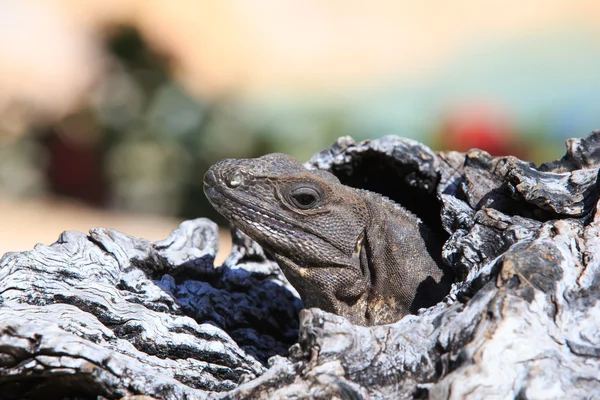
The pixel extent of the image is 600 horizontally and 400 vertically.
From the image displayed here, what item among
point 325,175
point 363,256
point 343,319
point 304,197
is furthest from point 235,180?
point 343,319

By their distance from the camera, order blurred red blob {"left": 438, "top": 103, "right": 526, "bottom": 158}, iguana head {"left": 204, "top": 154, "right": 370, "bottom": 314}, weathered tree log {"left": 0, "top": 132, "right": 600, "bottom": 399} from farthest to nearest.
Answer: blurred red blob {"left": 438, "top": 103, "right": 526, "bottom": 158} → iguana head {"left": 204, "top": 154, "right": 370, "bottom": 314} → weathered tree log {"left": 0, "top": 132, "right": 600, "bottom": 399}

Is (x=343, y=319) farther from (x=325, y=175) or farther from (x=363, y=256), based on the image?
(x=325, y=175)

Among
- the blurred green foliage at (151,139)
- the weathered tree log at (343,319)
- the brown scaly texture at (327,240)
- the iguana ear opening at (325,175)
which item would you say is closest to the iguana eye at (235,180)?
the brown scaly texture at (327,240)

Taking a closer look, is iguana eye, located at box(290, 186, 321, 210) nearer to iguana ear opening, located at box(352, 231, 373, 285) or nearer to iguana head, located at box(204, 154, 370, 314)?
iguana head, located at box(204, 154, 370, 314)

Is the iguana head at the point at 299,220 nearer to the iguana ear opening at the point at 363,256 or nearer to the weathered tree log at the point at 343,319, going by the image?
the iguana ear opening at the point at 363,256

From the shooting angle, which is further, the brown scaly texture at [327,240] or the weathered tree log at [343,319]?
the brown scaly texture at [327,240]

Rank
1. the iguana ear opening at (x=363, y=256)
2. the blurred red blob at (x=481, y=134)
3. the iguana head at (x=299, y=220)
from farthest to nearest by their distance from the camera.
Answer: the blurred red blob at (x=481, y=134) → the iguana ear opening at (x=363, y=256) → the iguana head at (x=299, y=220)

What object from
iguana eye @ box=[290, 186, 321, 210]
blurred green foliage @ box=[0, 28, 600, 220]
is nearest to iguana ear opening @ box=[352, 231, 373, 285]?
iguana eye @ box=[290, 186, 321, 210]

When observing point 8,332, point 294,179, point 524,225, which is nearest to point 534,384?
point 524,225
